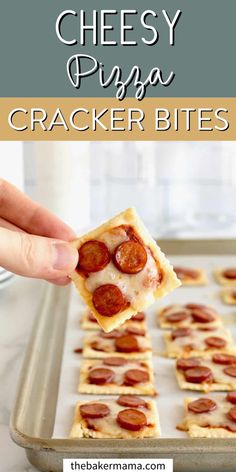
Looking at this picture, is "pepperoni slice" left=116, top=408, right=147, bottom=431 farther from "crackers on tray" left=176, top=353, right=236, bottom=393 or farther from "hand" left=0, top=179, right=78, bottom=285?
"hand" left=0, top=179, right=78, bottom=285

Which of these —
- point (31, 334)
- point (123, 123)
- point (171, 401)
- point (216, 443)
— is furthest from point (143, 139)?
point (216, 443)

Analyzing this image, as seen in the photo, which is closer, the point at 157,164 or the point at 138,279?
the point at 138,279

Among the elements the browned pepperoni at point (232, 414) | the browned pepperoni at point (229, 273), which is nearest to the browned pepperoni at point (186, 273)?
the browned pepperoni at point (229, 273)

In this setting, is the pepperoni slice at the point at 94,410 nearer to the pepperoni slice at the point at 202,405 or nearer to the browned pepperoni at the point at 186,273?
the pepperoni slice at the point at 202,405

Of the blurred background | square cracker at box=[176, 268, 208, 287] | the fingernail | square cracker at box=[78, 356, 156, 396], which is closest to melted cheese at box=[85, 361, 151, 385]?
square cracker at box=[78, 356, 156, 396]

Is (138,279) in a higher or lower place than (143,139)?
lower

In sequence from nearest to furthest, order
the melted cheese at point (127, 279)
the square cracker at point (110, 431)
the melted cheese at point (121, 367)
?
the square cracker at point (110, 431), the melted cheese at point (127, 279), the melted cheese at point (121, 367)

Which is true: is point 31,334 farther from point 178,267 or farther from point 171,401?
point 178,267

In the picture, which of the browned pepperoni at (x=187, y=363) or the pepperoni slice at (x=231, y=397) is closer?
the pepperoni slice at (x=231, y=397)
